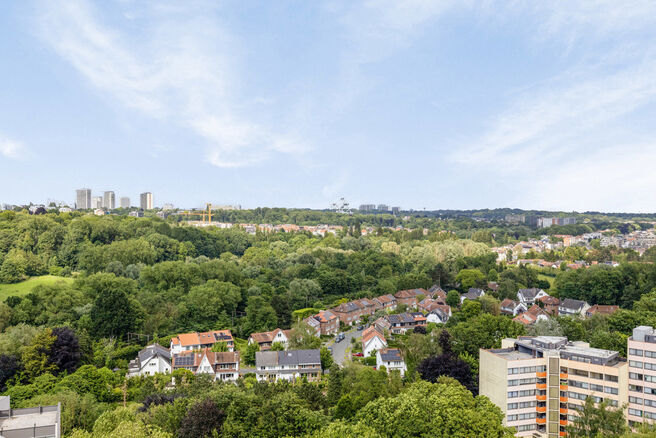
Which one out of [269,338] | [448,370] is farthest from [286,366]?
[448,370]

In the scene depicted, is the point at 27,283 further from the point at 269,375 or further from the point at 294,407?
the point at 294,407

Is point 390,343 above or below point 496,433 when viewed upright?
below

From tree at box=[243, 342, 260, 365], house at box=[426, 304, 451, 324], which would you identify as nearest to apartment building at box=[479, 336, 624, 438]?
tree at box=[243, 342, 260, 365]

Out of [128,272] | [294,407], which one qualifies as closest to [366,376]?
[294,407]

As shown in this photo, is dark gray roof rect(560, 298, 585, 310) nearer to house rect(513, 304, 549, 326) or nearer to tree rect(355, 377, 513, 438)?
house rect(513, 304, 549, 326)

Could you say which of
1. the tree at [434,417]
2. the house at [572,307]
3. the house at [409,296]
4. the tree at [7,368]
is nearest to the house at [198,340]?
the tree at [7,368]

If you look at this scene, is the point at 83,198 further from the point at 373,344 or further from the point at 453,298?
the point at 373,344
